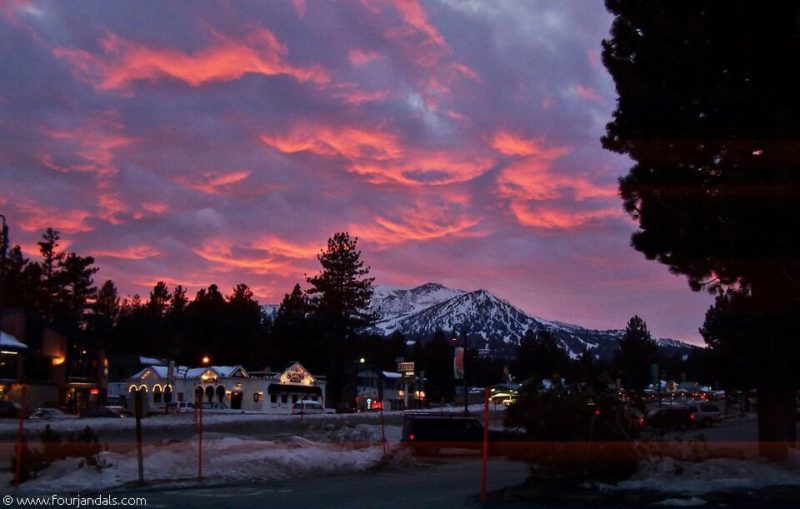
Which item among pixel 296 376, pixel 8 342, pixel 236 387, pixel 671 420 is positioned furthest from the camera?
pixel 296 376

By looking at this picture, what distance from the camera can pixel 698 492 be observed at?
14258 millimetres

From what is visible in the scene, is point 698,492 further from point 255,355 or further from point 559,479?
point 255,355

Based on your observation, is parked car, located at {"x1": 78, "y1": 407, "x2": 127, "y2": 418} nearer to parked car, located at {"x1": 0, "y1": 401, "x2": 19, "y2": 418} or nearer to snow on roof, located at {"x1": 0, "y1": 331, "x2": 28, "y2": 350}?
parked car, located at {"x1": 0, "y1": 401, "x2": 19, "y2": 418}

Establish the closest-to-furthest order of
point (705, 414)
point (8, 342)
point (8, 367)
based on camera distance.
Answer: point (705, 414)
point (8, 342)
point (8, 367)

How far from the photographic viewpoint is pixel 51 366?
7925 cm

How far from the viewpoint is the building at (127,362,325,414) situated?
8988 centimetres

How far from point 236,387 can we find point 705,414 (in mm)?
50952

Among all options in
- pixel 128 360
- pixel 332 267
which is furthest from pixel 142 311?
pixel 332 267

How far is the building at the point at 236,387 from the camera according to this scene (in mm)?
89875

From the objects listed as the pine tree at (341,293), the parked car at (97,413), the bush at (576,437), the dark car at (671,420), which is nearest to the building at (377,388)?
the pine tree at (341,293)

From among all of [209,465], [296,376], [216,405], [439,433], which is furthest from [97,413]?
[209,465]

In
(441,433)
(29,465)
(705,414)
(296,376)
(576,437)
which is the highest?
(576,437)

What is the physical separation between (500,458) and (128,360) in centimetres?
9282

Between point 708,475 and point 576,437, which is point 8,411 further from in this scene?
point 708,475
